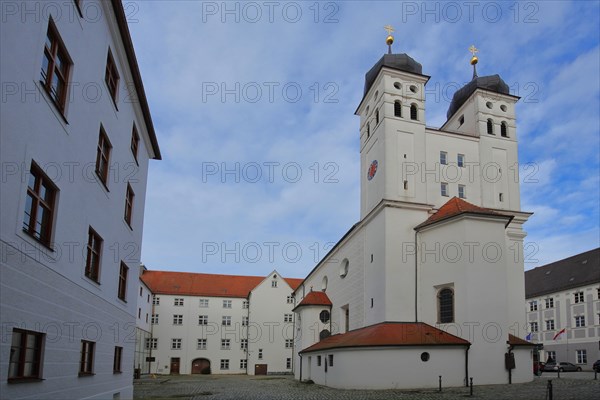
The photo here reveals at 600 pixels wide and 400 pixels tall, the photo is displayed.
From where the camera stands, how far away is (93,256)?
14.4 m

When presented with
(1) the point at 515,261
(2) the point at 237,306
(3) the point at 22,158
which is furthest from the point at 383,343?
(2) the point at 237,306

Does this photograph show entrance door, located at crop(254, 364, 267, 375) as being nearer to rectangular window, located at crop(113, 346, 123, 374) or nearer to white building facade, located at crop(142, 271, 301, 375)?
white building facade, located at crop(142, 271, 301, 375)

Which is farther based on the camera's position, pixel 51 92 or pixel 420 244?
pixel 420 244

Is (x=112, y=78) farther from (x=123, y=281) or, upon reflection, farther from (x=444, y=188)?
(x=444, y=188)

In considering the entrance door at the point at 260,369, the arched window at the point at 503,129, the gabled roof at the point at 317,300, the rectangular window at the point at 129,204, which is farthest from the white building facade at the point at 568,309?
the rectangular window at the point at 129,204

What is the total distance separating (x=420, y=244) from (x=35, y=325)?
2307cm

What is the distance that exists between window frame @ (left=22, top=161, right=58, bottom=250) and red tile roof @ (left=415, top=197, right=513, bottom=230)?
20.9 metres

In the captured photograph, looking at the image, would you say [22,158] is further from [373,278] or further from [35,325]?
[373,278]

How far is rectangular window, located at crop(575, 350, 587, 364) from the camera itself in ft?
155

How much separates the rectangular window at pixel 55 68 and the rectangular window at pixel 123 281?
8.85 meters

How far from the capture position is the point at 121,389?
1853 centimetres

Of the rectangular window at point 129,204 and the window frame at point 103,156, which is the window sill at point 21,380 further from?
the rectangular window at point 129,204

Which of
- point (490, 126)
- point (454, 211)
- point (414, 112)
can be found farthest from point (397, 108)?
point (454, 211)

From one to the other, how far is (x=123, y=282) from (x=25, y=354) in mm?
9844
